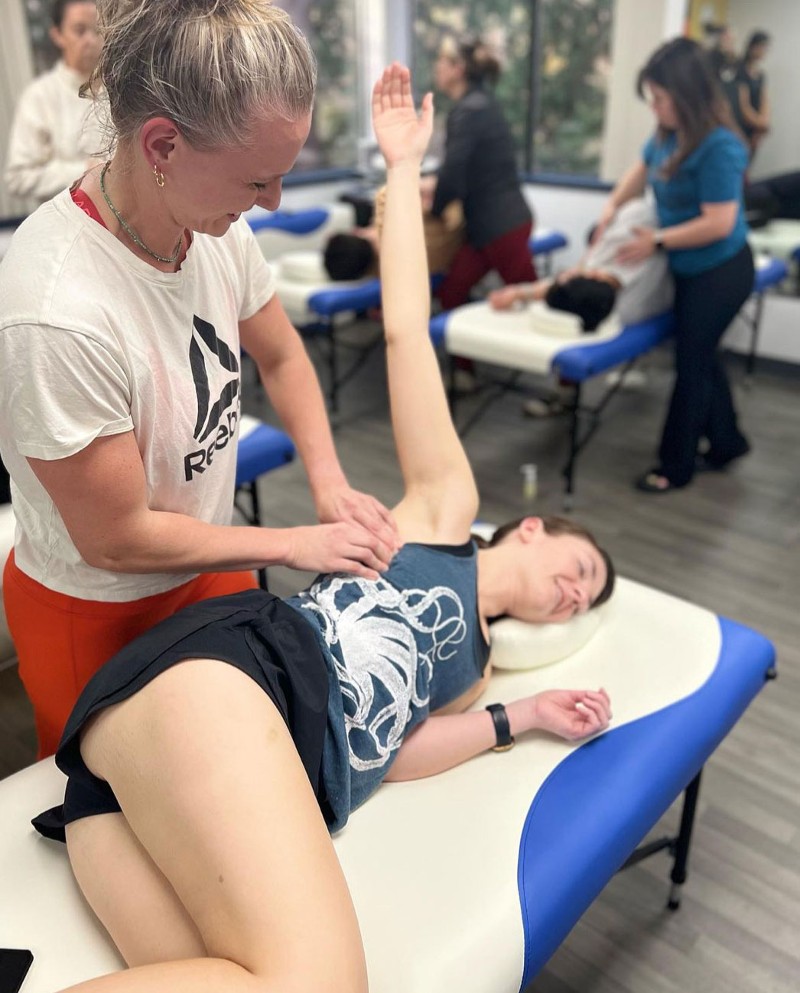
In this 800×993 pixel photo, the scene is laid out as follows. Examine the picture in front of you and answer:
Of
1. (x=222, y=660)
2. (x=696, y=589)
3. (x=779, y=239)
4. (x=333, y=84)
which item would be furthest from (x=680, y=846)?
(x=333, y=84)

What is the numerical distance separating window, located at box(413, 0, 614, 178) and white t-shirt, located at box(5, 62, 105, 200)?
312 cm

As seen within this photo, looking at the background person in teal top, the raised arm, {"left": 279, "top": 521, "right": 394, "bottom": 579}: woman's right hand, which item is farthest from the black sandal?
{"left": 279, "top": 521, "right": 394, "bottom": 579}: woman's right hand

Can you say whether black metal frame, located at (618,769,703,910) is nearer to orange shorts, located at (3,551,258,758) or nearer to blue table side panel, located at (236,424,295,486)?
orange shorts, located at (3,551,258,758)

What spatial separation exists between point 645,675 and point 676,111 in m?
1.95

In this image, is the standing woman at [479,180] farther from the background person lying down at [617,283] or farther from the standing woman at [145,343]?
the standing woman at [145,343]

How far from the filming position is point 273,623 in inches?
45.8

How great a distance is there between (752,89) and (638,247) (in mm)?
1489

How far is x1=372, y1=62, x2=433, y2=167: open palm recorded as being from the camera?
1.41 metres

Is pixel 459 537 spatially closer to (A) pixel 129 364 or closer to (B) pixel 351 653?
(B) pixel 351 653

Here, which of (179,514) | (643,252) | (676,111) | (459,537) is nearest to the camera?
(179,514)

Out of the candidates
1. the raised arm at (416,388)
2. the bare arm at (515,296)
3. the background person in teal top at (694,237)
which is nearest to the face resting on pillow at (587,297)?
the background person in teal top at (694,237)

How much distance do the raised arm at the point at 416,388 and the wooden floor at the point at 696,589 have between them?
2.60 feet

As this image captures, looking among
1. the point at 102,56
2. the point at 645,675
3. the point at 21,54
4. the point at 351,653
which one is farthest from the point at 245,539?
the point at 21,54

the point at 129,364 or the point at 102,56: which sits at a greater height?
the point at 102,56
